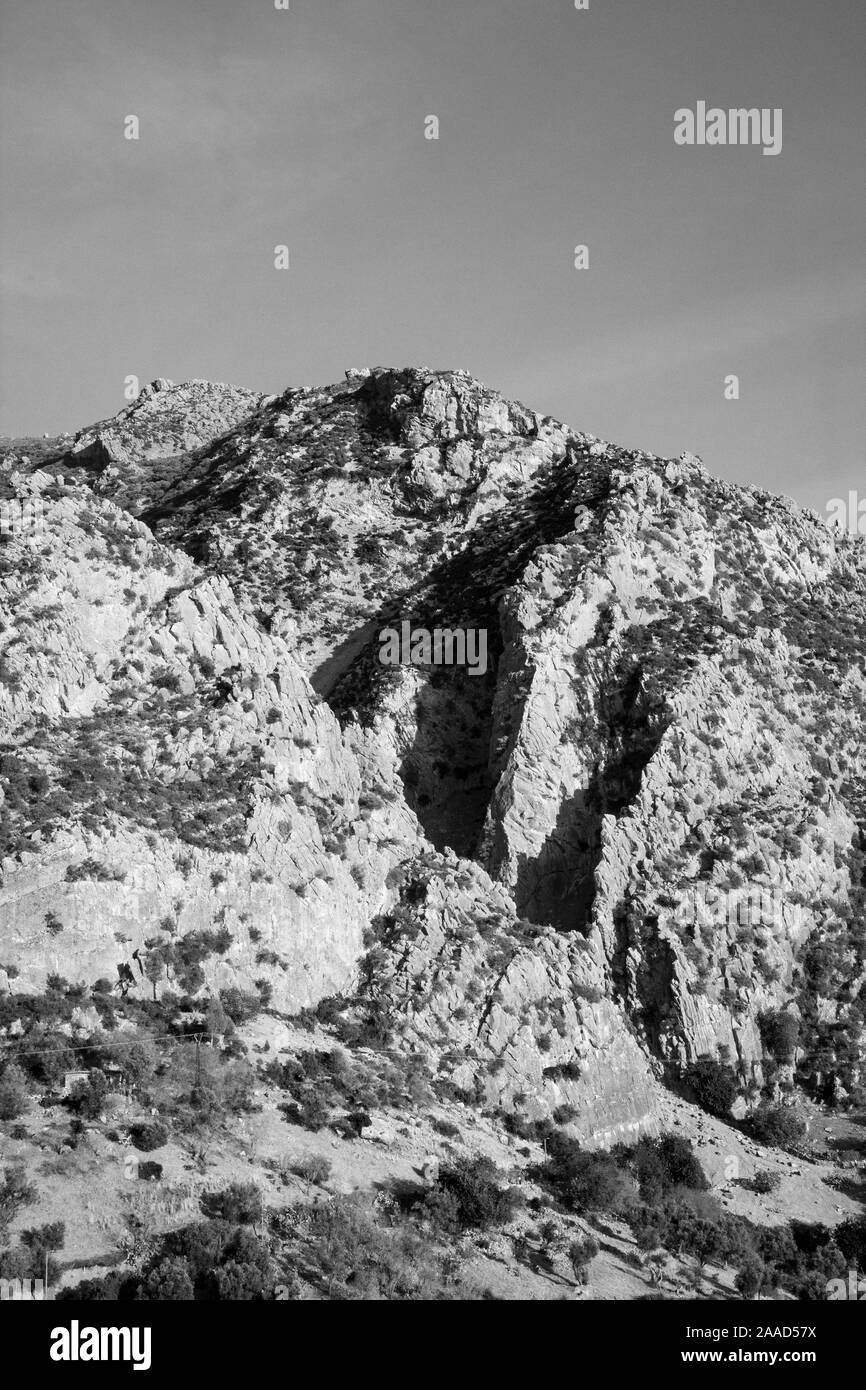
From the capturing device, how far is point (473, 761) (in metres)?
72.3

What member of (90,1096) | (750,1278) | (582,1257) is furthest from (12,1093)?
(750,1278)

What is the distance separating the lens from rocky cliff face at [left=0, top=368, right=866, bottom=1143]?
54531 mm

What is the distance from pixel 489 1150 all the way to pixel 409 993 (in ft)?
25.6

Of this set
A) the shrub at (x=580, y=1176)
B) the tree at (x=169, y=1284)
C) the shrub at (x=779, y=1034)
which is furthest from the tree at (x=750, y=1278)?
the tree at (x=169, y=1284)

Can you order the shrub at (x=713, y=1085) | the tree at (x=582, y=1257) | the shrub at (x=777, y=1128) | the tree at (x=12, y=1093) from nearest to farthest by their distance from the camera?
the tree at (x=12, y=1093)
the tree at (x=582, y=1257)
the shrub at (x=777, y=1128)
the shrub at (x=713, y=1085)

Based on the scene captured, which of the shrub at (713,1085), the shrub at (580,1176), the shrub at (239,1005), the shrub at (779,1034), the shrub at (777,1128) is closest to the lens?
the shrub at (580,1176)

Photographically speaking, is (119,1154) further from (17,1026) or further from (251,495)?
(251,495)

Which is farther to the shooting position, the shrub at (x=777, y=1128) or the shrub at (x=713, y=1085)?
the shrub at (x=713, y=1085)

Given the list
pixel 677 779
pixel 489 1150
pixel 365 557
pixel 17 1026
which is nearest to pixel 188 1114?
pixel 17 1026

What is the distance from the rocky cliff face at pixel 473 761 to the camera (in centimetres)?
5453

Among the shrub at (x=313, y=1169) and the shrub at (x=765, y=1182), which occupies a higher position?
the shrub at (x=313, y=1169)

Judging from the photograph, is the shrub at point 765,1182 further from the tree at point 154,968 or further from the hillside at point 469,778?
the tree at point 154,968
